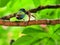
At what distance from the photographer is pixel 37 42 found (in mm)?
1024

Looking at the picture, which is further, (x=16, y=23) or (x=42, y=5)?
(x=42, y=5)

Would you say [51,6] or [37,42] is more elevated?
[51,6]

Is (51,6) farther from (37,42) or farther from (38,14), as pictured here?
(37,42)

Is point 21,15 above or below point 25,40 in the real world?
above

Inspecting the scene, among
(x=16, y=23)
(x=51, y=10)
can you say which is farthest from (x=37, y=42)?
(x=51, y=10)

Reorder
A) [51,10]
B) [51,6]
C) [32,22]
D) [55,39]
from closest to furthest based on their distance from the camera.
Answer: [32,22] → [55,39] → [51,6] → [51,10]

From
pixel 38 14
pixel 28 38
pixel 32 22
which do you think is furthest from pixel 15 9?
pixel 32 22

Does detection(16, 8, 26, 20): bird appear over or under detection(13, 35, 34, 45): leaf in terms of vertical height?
over

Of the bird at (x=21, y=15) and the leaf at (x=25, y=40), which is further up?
the bird at (x=21, y=15)

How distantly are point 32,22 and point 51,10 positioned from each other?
373 millimetres

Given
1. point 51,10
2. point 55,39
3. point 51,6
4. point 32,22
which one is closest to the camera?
point 32,22

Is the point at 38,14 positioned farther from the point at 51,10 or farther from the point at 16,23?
the point at 16,23

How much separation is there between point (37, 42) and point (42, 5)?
0.19 m

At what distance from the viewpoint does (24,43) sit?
102 cm
